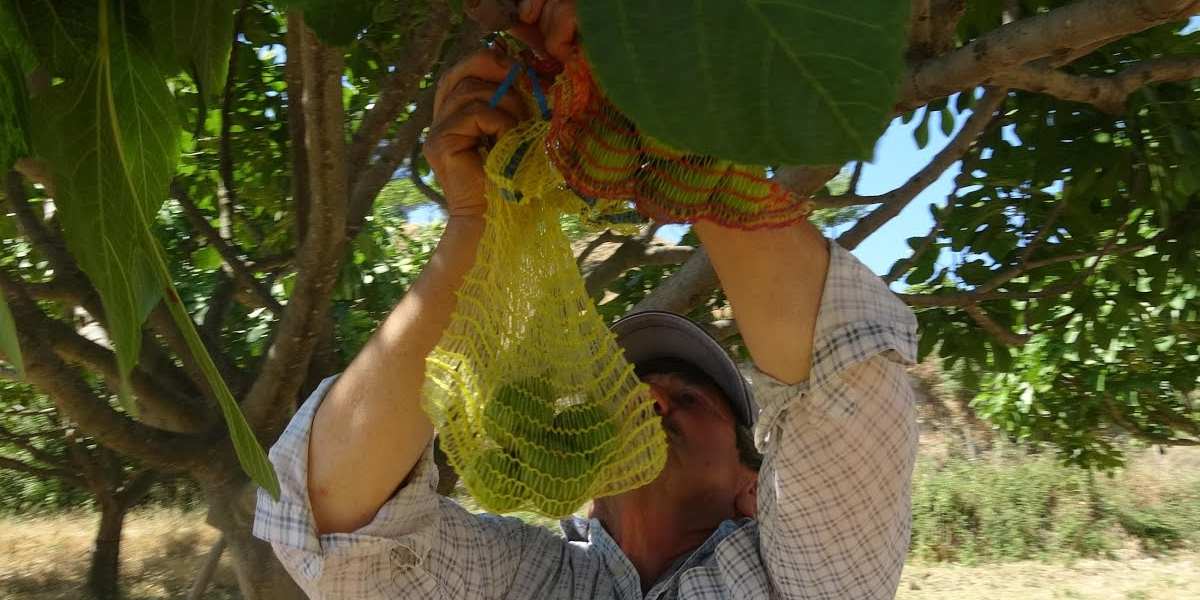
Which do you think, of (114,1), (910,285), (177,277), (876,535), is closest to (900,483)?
(876,535)

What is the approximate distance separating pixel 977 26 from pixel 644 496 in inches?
47.3

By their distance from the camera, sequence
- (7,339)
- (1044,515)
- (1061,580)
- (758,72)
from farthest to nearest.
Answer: (1044,515), (1061,580), (7,339), (758,72)

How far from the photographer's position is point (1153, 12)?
1358 millimetres

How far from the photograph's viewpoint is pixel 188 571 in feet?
29.1

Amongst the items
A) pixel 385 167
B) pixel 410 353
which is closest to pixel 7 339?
pixel 410 353

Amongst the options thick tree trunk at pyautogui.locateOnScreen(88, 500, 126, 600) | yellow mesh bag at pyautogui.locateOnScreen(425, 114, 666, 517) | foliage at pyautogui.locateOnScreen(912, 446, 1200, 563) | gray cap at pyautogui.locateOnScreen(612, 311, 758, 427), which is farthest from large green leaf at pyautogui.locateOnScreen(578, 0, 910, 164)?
foliage at pyautogui.locateOnScreen(912, 446, 1200, 563)

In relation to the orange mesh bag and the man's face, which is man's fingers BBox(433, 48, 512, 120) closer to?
the orange mesh bag

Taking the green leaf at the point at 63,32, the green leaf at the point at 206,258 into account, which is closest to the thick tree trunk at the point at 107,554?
the green leaf at the point at 206,258

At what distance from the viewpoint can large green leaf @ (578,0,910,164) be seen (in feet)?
1.35

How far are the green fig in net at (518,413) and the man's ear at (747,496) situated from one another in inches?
31.8

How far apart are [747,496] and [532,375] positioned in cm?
84

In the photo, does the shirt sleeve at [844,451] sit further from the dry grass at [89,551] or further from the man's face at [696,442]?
the dry grass at [89,551]

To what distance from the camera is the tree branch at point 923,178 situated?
2.33 m

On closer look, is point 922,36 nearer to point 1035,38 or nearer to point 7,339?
point 1035,38
